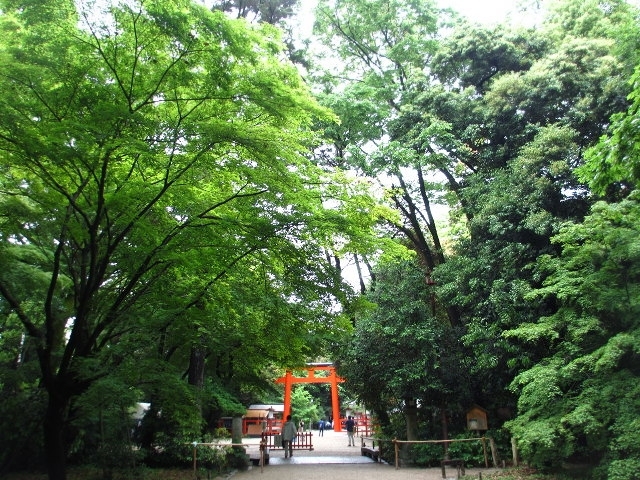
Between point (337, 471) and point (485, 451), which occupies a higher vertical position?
point (485, 451)

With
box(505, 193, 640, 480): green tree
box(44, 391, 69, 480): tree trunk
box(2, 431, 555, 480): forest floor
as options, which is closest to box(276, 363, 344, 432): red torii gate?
box(2, 431, 555, 480): forest floor

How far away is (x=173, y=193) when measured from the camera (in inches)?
263

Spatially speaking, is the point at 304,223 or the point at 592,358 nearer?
the point at 304,223

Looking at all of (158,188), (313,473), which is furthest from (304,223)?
(313,473)

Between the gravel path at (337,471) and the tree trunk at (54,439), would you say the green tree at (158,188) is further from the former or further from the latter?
the gravel path at (337,471)

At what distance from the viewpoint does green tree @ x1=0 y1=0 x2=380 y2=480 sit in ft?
18.2

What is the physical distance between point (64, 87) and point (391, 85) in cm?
1306

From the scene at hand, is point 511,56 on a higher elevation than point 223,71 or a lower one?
higher

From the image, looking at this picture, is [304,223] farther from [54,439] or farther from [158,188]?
[54,439]

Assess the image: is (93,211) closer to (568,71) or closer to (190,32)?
(190,32)

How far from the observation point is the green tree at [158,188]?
18.2 ft

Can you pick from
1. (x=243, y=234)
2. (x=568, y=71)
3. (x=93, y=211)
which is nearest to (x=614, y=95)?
(x=568, y=71)

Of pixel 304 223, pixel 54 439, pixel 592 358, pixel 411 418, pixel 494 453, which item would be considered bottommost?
pixel 494 453

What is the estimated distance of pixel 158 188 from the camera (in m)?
6.34
